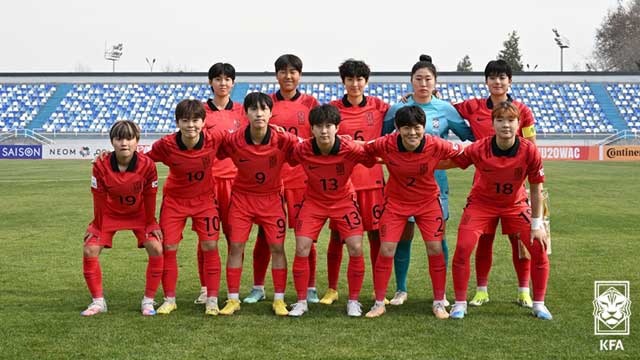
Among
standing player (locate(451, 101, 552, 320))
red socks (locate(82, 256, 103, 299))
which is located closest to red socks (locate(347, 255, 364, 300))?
standing player (locate(451, 101, 552, 320))

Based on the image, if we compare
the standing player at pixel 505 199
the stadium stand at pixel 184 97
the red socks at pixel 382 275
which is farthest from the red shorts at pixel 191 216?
the stadium stand at pixel 184 97

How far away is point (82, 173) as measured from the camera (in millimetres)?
23766

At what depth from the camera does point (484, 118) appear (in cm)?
637

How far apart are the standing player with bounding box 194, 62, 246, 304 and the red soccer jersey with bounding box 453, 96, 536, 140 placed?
198cm

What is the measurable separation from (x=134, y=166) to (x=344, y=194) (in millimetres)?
1665

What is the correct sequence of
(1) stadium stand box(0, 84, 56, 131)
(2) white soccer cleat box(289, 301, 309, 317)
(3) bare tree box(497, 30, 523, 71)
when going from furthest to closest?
(3) bare tree box(497, 30, 523, 71)
(1) stadium stand box(0, 84, 56, 131)
(2) white soccer cleat box(289, 301, 309, 317)

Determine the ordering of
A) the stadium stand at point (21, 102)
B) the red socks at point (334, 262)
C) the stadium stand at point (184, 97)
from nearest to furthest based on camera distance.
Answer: the red socks at point (334, 262) → the stadium stand at point (184, 97) → the stadium stand at point (21, 102)

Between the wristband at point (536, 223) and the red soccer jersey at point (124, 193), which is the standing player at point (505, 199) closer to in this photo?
the wristband at point (536, 223)

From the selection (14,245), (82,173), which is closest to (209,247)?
(14,245)

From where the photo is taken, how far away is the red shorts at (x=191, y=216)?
595cm

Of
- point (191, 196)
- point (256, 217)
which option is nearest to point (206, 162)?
point (191, 196)

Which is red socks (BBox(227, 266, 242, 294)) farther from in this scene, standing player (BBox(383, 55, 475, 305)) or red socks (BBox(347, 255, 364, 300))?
standing player (BBox(383, 55, 475, 305))

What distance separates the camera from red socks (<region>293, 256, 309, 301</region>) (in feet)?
19.3

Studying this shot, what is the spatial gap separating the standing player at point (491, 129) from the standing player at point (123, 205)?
104 inches
